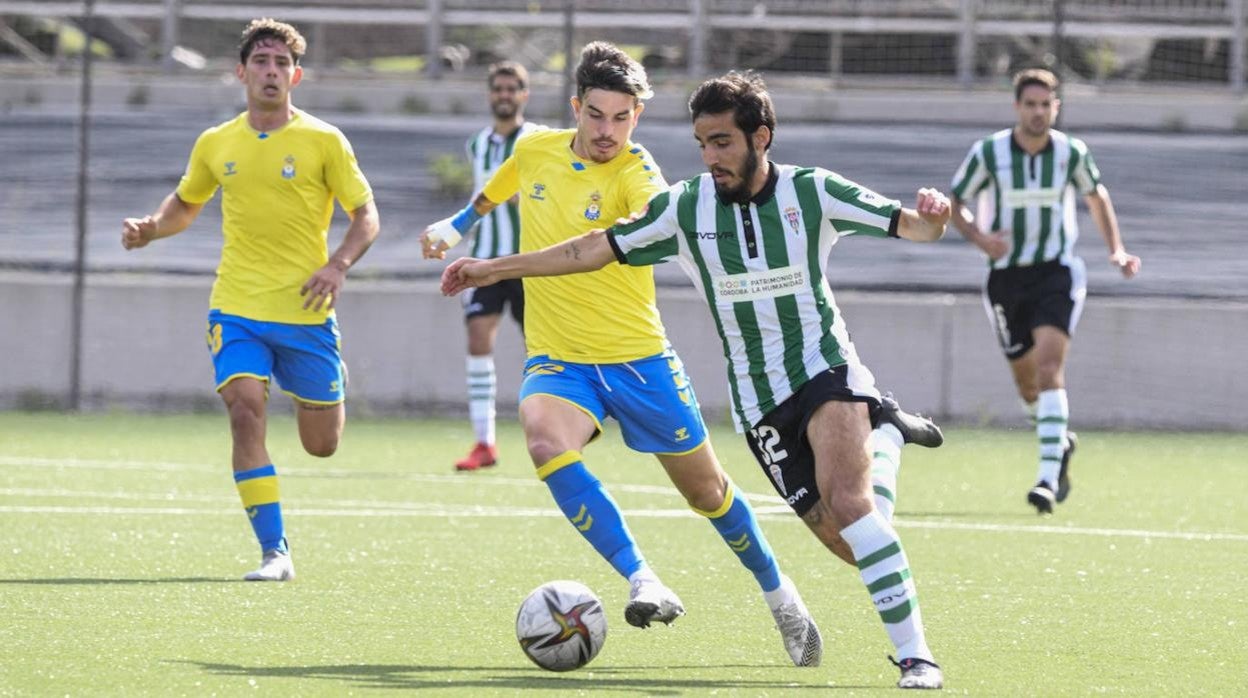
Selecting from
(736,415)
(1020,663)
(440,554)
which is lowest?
(440,554)

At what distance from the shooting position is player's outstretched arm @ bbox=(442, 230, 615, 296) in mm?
6109

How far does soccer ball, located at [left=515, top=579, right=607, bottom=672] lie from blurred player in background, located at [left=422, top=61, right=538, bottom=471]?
6560mm

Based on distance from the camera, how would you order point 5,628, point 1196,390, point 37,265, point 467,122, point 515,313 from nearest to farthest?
point 5,628, point 515,313, point 1196,390, point 37,265, point 467,122

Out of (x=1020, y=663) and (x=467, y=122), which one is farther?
(x=467, y=122)

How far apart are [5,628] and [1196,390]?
37.2 feet

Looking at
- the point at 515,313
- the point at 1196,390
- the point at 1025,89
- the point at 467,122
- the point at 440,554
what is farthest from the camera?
the point at 467,122

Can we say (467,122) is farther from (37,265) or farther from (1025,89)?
(1025,89)

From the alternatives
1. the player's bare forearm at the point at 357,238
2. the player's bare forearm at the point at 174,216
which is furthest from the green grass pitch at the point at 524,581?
the player's bare forearm at the point at 174,216

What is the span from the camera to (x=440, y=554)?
872cm

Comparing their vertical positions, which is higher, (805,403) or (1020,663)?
(805,403)

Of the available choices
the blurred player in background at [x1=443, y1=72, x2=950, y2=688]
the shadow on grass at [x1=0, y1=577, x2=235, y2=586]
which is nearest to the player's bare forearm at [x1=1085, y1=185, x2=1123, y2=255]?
the blurred player in background at [x1=443, y1=72, x2=950, y2=688]

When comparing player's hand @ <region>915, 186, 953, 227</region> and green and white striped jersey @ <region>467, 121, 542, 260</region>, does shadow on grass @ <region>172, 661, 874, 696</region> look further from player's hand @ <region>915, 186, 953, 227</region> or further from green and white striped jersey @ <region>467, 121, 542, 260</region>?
green and white striped jersey @ <region>467, 121, 542, 260</region>

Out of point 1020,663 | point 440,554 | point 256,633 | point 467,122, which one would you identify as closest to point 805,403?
point 1020,663

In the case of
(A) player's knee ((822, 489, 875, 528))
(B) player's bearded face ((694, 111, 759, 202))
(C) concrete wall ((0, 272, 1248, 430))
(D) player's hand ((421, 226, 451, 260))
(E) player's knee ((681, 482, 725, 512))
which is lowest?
(C) concrete wall ((0, 272, 1248, 430))
